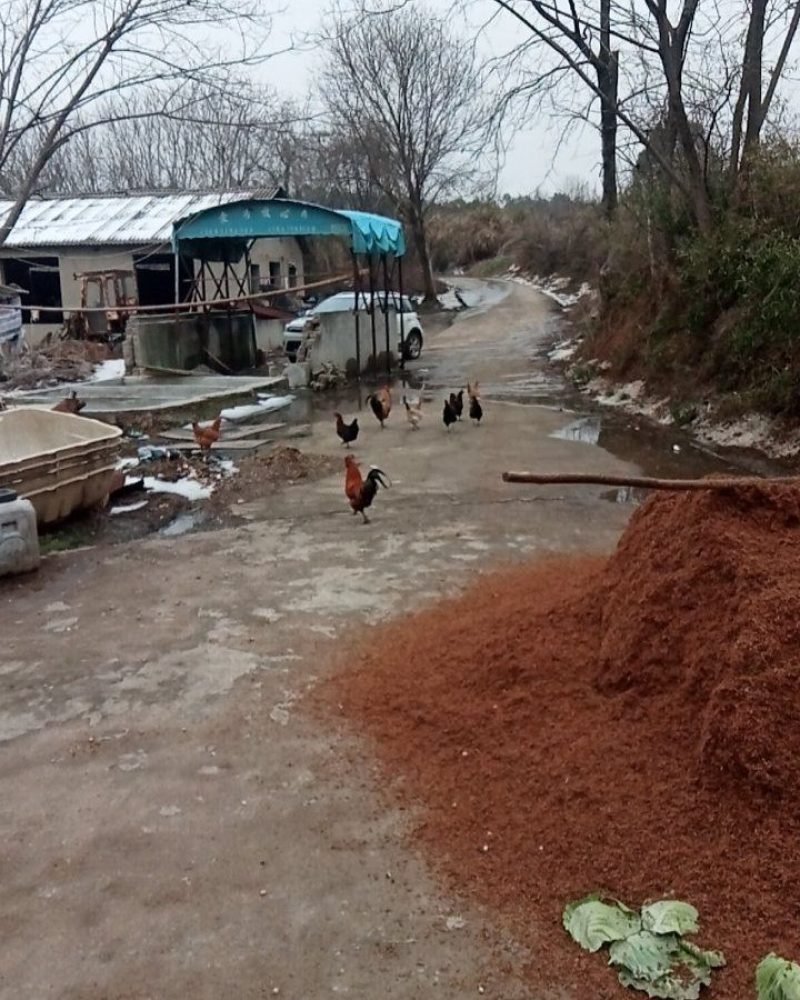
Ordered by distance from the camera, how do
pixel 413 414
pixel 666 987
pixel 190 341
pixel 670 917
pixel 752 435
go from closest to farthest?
pixel 666 987, pixel 670 917, pixel 752 435, pixel 413 414, pixel 190 341

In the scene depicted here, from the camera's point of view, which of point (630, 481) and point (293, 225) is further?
point (293, 225)

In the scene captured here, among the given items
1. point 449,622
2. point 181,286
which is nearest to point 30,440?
point 449,622

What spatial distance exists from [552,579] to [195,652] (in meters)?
2.32

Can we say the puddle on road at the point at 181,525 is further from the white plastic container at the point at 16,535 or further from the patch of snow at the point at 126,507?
the white plastic container at the point at 16,535

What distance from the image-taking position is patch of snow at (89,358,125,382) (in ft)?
61.9

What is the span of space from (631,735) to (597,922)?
969mm

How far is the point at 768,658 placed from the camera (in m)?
3.42

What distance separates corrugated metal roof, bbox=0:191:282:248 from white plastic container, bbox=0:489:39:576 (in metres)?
19.9

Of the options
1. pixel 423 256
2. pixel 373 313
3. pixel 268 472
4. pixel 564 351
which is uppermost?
pixel 423 256

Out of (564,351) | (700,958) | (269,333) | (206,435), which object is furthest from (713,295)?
(269,333)

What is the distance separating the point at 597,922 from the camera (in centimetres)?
287

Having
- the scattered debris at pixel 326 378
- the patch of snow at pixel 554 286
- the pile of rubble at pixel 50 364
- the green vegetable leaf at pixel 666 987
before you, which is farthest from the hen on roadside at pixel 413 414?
the patch of snow at pixel 554 286

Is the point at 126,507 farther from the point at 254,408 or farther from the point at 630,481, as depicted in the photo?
the point at 630,481

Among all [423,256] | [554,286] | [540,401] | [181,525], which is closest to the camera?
[181,525]
